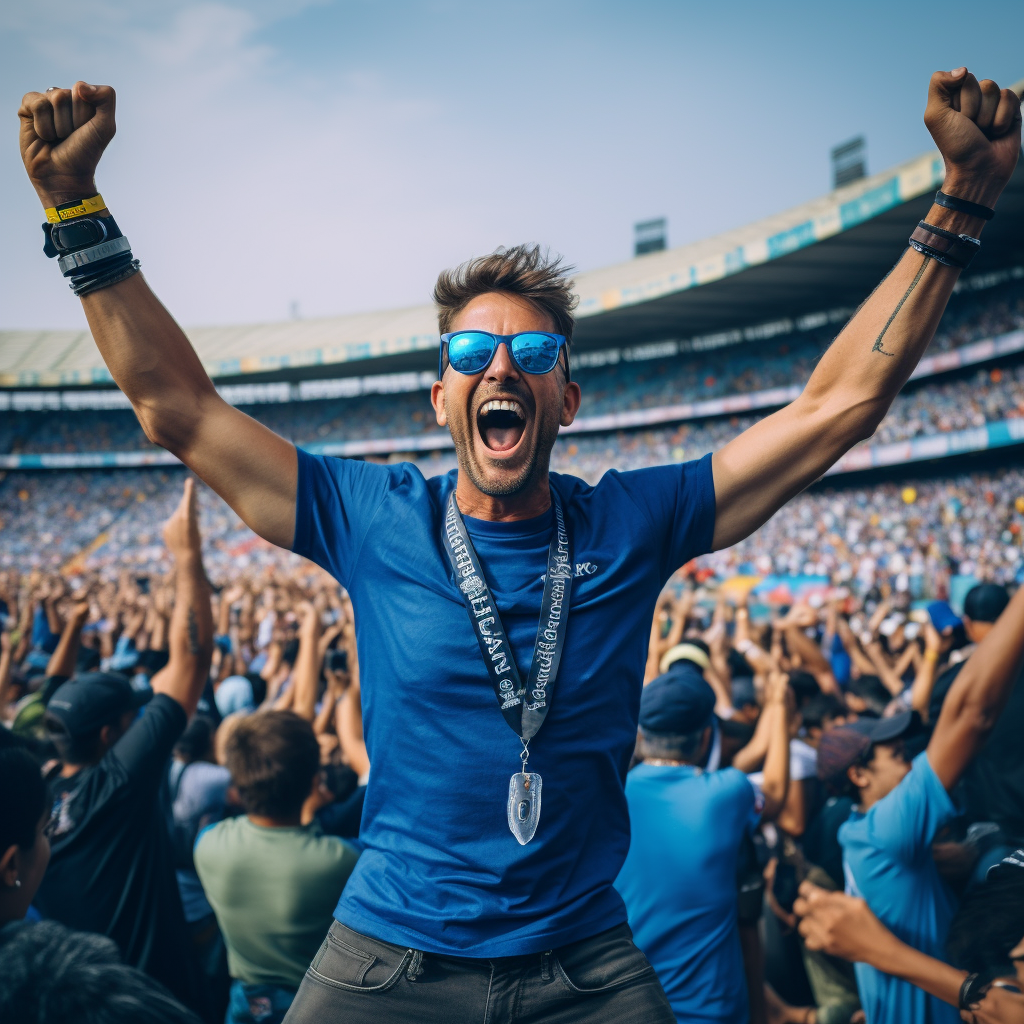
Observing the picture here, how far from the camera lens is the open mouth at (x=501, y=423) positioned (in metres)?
2.03

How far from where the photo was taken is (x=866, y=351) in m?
1.95

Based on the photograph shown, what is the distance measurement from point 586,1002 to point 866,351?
1.52 m

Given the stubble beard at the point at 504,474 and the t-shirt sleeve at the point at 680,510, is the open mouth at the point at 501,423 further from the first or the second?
the t-shirt sleeve at the point at 680,510

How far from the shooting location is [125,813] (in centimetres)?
279

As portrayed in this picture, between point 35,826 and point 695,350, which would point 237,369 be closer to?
point 695,350

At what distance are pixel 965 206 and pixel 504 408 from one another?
114cm

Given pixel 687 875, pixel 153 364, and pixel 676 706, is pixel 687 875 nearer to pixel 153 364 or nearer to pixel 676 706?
pixel 676 706

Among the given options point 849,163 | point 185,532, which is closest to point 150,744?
point 185,532

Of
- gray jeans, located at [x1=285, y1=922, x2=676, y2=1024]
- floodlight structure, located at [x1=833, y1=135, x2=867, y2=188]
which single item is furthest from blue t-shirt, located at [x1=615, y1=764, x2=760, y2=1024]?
floodlight structure, located at [x1=833, y1=135, x2=867, y2=188]

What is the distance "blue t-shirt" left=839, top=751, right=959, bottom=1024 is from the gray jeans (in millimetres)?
1279

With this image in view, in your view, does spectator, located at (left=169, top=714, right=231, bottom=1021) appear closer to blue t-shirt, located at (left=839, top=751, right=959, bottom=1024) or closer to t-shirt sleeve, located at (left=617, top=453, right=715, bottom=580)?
blue t-shirt, located at (left=839, top=751, right=959, bottom=1024)

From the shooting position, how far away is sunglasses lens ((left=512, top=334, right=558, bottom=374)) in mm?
2033

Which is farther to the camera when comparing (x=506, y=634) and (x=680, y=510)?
(x=680, y=510)

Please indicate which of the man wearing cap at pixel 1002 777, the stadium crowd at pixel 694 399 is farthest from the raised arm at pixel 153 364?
the stadium crowd at pixel 694 399
